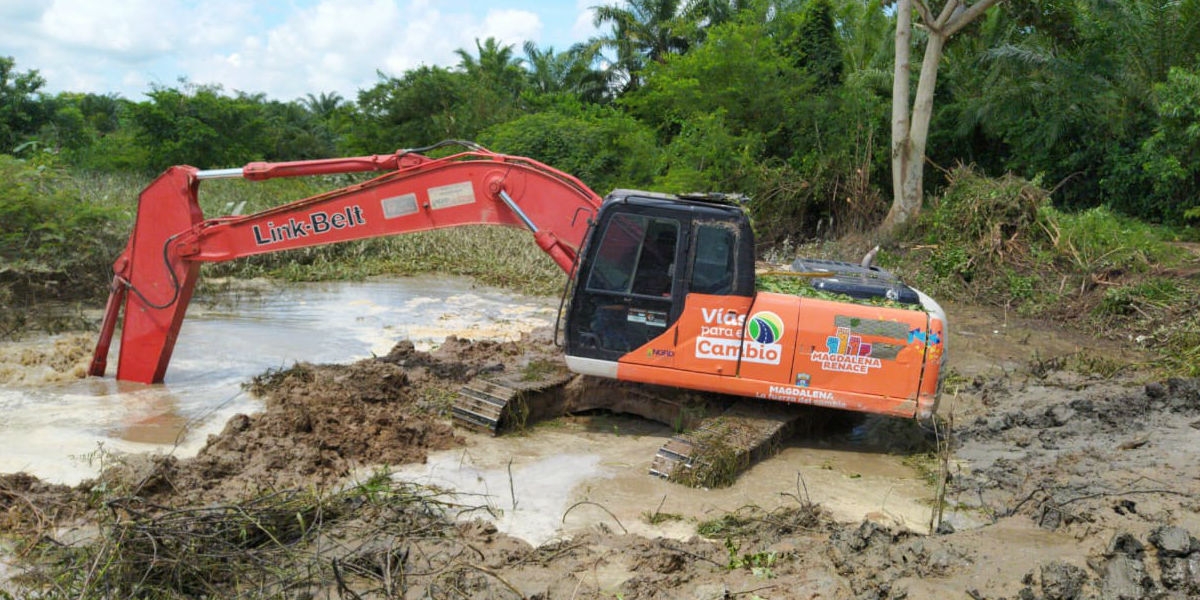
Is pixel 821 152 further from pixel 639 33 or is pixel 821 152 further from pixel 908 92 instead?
pixel 639 33

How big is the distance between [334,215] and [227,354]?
2.85 meters

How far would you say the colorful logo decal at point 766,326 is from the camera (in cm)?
709

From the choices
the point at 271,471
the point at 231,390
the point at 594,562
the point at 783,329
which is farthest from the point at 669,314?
the point at 231,390

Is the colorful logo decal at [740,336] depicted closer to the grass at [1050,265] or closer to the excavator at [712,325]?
the excavator at [712,325]

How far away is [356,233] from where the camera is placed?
8.12 metres

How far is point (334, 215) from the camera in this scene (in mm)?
8125

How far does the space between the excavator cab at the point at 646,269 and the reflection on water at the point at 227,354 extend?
10.5 feet

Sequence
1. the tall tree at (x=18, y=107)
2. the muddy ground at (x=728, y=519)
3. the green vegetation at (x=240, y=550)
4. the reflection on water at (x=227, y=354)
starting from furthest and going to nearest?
the tall tree at (x=18, y=107) → the reflection on water at (x=227, y=354) → the muddy ground at (x=728, y=519) → the green vegetation at (x=240, y=550)

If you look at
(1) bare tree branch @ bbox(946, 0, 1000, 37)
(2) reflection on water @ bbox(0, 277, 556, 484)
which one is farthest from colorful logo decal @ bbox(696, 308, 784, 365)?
(1) bare tree branch @ bbox(946, 0, 1000, 37)

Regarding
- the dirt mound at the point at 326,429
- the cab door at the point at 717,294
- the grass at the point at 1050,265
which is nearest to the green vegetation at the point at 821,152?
the grass at the point at 1050,265

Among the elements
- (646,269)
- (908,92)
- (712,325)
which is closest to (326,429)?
(646,269)

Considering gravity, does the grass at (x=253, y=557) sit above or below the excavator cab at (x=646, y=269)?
below

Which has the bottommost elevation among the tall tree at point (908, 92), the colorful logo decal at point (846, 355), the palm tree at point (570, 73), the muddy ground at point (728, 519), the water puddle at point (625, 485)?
the water puddle at point (625, 485)

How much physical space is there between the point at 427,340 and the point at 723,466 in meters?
5.36
